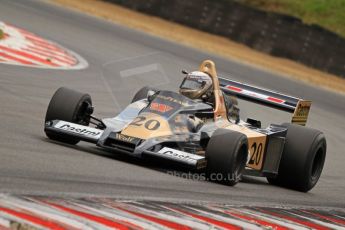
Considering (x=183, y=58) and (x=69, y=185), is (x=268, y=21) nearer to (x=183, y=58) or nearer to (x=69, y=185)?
(x=183, y=58)

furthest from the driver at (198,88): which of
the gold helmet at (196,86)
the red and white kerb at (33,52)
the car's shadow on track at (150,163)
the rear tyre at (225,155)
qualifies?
the red and white kerb at (33,52)

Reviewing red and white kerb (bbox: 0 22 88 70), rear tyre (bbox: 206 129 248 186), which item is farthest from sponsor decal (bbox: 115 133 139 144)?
red and white kerb (bbox: 0 22 88 70)

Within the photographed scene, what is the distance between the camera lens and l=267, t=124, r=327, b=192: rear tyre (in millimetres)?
11852

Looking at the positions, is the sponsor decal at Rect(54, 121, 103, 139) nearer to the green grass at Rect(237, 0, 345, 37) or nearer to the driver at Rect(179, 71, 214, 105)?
the driver at Rect(179, 71, 214, 105)

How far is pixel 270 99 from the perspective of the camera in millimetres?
12797

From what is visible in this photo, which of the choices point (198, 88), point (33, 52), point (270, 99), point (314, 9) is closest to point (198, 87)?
point (198, 88)

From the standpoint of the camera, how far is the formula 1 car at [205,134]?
10.1 metres

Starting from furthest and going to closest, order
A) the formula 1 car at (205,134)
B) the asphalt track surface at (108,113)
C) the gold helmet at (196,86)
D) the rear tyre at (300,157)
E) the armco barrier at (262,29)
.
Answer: the armco barrier at (262,29) < the rear tyre at (300,157) < the gold helmet at (196,86) < the formula 1 car at (205,134) < the asphalt track surface at (108,113)

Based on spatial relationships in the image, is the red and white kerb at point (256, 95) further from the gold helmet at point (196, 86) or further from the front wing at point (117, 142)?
the front wing at point (117, 142)

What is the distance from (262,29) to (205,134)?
21495 mm

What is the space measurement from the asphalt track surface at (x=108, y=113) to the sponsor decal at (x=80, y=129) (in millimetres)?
199

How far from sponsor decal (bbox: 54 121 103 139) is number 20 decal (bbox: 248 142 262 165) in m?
1.97

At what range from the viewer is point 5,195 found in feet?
22.5

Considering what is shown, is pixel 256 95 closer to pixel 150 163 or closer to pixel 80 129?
pixel 150 163
